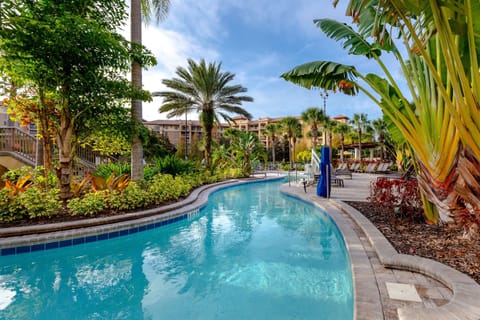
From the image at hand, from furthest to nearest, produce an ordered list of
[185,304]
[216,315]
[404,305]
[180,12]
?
[180,12] → [185,304] → [216,315] → [404,305]

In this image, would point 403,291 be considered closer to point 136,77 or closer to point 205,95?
point 136,77

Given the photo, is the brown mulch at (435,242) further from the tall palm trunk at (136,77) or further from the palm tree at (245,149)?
the palm tree at (245,149)

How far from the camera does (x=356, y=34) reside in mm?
5480

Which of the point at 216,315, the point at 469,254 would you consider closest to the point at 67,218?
the point at 216,315

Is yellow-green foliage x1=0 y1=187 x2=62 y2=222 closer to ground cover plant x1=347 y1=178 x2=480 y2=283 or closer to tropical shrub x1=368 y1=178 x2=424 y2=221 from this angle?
ground cover plant x1=347 y1=178 x2=480 y2=283

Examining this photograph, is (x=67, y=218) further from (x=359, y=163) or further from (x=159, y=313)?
(x=359, y=163)

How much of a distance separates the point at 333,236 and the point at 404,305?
3682mm

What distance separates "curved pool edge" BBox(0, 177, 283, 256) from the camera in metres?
4.98

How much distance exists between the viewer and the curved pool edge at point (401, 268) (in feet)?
7.04

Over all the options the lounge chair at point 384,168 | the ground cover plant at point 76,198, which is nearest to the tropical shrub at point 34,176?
the ground cover plant at point 76,198

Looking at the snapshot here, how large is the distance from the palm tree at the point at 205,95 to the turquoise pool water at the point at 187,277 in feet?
36.8

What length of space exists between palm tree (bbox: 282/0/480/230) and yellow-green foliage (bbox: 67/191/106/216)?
6.22 m

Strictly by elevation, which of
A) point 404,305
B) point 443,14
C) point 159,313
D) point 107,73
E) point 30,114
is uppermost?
point 107,73

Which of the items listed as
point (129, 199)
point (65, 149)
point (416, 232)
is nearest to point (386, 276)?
point (416, 232)
